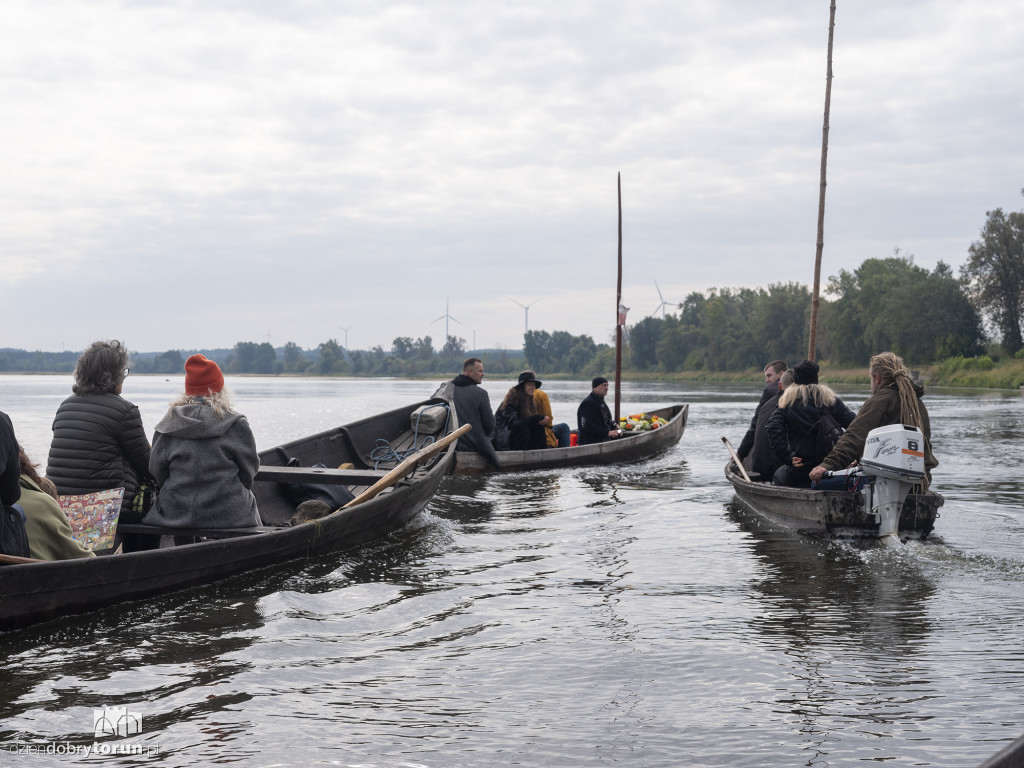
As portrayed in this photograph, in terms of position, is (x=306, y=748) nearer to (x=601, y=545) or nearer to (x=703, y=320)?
(x=601, y=545)

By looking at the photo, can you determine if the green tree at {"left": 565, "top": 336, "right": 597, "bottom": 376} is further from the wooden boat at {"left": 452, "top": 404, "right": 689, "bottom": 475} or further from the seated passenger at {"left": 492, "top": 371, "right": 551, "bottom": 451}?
the seated passenger at {"left": 492, "top": 371, "right": 551, "bottom": 451}

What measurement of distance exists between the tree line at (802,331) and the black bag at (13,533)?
20.4m

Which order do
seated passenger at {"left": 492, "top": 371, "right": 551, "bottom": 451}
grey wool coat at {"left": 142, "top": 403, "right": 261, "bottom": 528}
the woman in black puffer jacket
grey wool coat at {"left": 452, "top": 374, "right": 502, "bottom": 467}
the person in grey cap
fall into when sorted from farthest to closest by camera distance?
the person in grey cap → seated passenger at {"left": 492, "top": 371, "right": 551, "bottom": 451} → grey wool coat at {"left": 452, "top": 374, "right": 502, "bottom": 467} → grey wool coat at {"left": 142, "top": 403, "right": 261, "bottom": 528} → the woman in black puffer jacket

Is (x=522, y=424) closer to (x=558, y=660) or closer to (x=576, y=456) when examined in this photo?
(x=576, y=456)

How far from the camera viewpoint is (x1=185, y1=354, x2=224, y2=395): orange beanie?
6340mm

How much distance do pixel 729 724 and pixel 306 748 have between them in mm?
1967

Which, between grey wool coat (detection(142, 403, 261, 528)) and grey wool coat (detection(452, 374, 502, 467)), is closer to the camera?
grey wool coat (detection(142, 403, 261, 528))

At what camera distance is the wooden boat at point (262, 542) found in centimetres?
509

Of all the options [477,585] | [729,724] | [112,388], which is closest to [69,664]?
[112,388]

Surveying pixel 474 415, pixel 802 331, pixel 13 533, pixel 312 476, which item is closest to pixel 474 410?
pixel 474 415

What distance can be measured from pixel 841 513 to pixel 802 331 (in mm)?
94301

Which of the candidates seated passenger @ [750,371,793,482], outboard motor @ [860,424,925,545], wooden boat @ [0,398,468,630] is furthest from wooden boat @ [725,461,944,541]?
wooden boat @ [0,398,468,630]

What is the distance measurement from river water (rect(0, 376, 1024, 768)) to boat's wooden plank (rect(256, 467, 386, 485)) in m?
0.67

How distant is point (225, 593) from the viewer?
648 cm
